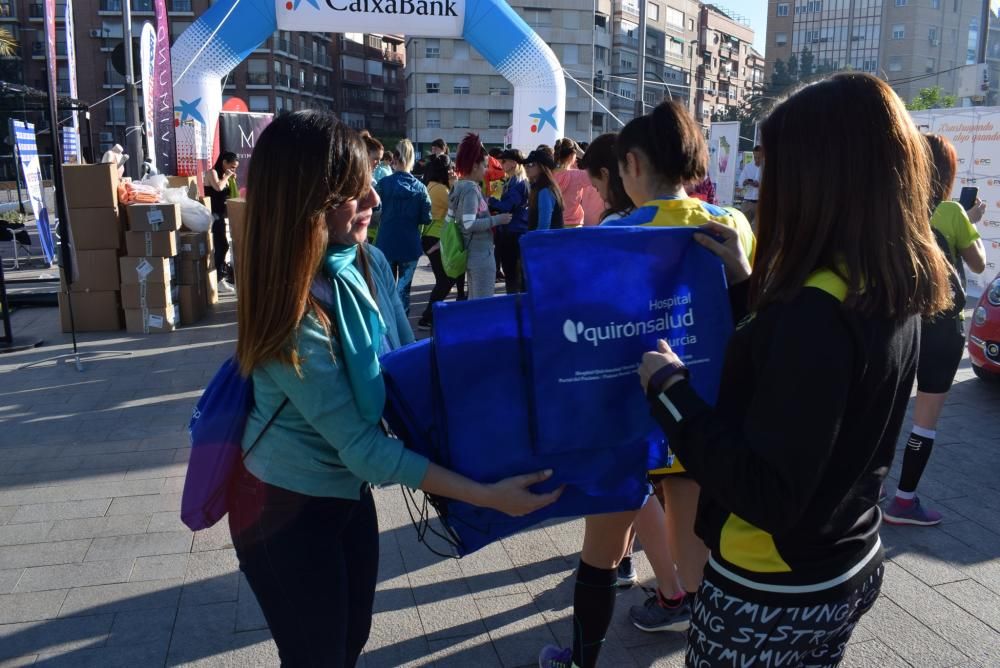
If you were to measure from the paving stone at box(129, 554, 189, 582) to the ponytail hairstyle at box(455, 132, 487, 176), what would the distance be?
4.51 meters

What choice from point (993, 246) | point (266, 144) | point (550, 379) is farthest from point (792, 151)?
point (993, 246)

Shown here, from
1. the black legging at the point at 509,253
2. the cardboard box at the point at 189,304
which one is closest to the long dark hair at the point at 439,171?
the black legging at the point at 509,253

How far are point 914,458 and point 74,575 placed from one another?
387cm

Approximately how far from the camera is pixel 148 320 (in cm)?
791

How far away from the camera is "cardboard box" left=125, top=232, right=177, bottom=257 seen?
7742 mm

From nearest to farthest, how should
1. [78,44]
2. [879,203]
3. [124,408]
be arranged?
[879,203] < [124,408] < [78,44]

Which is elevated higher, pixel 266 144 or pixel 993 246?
pixel 266 144

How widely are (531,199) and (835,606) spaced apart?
5.77 metres

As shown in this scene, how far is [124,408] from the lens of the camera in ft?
18.3

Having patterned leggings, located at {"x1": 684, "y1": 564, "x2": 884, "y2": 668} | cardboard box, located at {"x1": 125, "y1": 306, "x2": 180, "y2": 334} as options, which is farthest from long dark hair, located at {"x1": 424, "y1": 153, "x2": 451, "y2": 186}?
patterned leggings, located at {"x1": 684, "y1": 564, "x2": 884, "y2": 668}

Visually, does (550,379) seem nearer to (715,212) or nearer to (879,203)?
(879,203)

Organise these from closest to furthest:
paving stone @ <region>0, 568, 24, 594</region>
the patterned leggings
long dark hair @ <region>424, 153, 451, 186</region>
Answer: the patterned leggings, paving stone @ <region>0, 568, 24, 594</region>, long dark hair @ <region>424, 153, 451, 186</region>

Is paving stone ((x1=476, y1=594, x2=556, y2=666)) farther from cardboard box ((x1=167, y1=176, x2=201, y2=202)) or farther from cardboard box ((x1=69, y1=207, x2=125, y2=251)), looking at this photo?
cardboard box ((x1=167, y1=176, x2=201, y2=202))

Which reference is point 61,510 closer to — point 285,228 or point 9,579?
point 9,579
